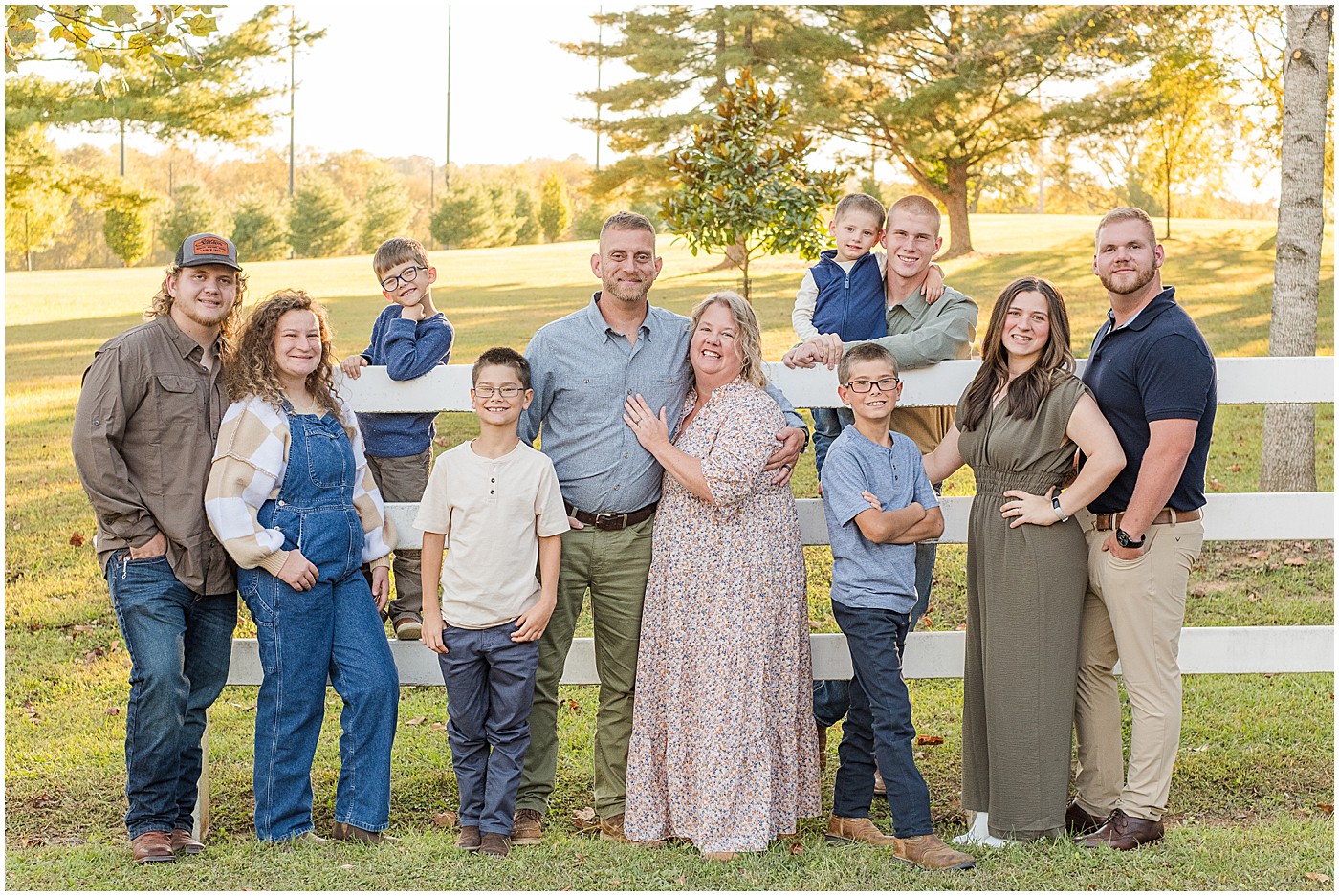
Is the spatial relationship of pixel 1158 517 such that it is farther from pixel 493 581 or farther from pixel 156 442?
pixel 156 442

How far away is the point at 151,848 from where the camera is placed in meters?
4.30

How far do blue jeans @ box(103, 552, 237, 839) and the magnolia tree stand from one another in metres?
7.34

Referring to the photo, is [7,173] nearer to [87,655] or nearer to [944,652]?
[87,655]

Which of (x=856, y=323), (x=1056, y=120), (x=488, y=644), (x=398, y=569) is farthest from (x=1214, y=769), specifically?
(x=1056, y=120)

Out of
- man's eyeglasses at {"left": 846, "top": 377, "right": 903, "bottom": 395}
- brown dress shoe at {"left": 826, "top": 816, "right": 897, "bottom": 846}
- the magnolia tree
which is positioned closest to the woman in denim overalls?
brown dress shoe at {"left": 826, "top": 816, "right": 897, "bottom": 846}

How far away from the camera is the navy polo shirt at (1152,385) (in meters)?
4.05

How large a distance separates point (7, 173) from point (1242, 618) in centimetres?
2099

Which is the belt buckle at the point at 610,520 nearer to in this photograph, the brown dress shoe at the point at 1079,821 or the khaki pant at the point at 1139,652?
the khaki pant at the point at 1139,652

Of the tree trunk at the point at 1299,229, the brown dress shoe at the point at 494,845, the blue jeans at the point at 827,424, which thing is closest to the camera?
the brown dress shoe at the point at 494,845

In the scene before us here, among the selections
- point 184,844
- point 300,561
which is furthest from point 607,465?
point 184,844

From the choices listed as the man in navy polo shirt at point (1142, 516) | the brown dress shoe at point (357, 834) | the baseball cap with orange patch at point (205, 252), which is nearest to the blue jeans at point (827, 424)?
the man in navy polo shirt at point (1142, 516)

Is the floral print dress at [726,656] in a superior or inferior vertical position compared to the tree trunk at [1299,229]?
inferior

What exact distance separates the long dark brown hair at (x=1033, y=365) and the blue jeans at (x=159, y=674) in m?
2.96

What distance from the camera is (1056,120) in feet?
96.1
